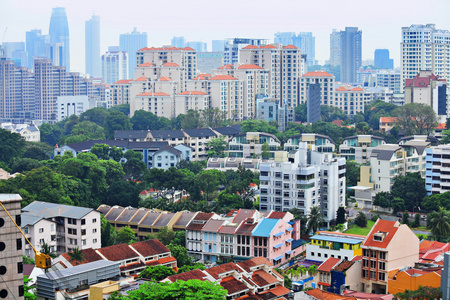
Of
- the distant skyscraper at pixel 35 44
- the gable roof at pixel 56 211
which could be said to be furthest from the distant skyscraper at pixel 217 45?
the gable roof at pixel 56 211

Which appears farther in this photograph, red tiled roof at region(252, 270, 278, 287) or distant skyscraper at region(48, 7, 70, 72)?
distant skyscraper at region(48, 7, 70, 72)

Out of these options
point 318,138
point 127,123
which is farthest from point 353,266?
point 127,123

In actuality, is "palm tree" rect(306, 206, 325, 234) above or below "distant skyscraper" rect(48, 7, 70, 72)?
below

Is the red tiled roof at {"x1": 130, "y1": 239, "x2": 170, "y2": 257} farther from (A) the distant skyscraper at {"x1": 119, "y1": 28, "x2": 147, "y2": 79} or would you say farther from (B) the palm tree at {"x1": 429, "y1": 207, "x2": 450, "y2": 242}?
(A) the distant skyscraper at {"x1": 119, "y1": 28, "x2": 147, "y2": 79}

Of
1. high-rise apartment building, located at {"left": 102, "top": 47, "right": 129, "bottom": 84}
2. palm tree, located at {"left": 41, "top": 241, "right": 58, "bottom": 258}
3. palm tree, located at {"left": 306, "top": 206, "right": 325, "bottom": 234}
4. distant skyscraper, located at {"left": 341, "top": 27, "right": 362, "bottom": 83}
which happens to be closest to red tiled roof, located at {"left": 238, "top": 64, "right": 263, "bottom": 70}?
palm tree, located at {"left": 306, "top": 206, "right": 325, "bottom": 234}

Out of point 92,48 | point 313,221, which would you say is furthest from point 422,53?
point 92,48

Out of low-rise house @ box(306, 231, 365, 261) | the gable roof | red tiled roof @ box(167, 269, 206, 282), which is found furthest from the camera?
the gable roof
